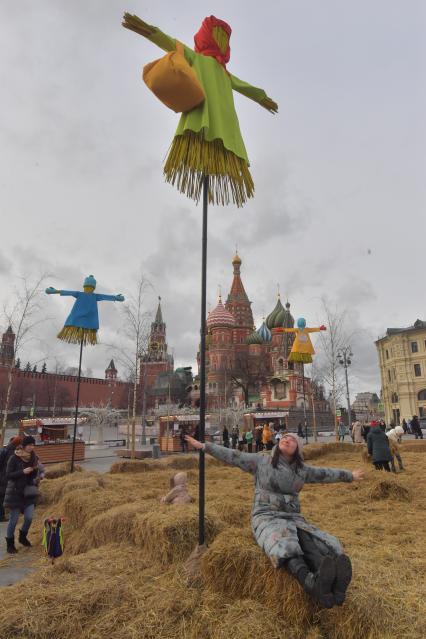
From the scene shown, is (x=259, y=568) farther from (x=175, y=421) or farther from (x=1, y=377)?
(x=1, y=377)

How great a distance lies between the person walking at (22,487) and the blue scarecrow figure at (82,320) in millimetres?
5516

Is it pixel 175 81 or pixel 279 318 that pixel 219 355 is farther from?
pixel 175 81

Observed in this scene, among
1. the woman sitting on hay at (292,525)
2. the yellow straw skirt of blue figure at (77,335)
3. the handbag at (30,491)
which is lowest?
the handbag at (30,491)

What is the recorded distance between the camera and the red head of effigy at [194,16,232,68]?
5496 millimetres

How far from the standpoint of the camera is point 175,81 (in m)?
4.74

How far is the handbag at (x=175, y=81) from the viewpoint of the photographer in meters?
4.72

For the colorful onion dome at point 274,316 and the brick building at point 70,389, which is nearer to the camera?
the brick building at point 70,389

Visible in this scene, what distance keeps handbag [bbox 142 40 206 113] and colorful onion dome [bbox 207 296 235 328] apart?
65.7 m

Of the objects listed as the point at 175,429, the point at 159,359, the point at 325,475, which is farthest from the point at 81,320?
the point at 159,359

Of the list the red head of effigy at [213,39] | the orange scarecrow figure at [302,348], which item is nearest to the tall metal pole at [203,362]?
the red head of effigy at [213,39]

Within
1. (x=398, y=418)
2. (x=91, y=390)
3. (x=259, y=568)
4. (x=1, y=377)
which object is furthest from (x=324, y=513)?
(x=91, y=390)

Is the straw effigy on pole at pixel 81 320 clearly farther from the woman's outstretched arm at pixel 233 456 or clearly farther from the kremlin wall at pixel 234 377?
the kremlin wall at pixel 234 377

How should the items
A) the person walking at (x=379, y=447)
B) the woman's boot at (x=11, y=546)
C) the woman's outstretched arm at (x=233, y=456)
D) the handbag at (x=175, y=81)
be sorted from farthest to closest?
the person walking at (x=379, y=447)
the woman's boot at (x=11, y=546)
the handbag at (x=175, y=81)
the woman's outstretched arm at (x=233, y=456)

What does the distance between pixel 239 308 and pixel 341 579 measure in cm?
7747
